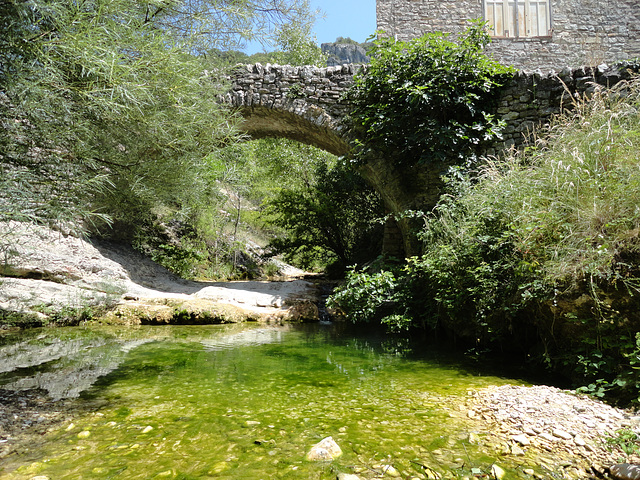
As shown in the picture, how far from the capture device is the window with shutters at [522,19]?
32.8ft

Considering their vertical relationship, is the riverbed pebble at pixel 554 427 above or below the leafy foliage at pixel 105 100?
below

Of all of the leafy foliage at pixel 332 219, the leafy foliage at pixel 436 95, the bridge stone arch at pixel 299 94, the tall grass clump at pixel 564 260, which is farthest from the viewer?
the leafy foliage at pixel 332 219

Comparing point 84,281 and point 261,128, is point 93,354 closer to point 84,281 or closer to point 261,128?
point 84,281

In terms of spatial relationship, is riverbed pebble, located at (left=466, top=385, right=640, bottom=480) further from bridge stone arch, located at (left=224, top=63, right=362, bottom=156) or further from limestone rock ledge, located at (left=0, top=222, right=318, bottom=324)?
bridge stone arch, located at (left=224, top=63, right=362, bottom=156)

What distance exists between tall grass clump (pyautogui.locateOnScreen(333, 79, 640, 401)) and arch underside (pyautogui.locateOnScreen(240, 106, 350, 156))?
4.07 meters

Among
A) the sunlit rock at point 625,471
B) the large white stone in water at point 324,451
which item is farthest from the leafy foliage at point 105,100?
the sunlit rock at point 625,471

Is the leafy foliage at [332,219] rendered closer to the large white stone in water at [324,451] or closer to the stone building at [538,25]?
the stone building at [538,25]

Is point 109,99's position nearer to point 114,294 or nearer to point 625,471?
point 625,471

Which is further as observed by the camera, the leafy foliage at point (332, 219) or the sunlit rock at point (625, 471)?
the leafy foliage at point (332, 219)

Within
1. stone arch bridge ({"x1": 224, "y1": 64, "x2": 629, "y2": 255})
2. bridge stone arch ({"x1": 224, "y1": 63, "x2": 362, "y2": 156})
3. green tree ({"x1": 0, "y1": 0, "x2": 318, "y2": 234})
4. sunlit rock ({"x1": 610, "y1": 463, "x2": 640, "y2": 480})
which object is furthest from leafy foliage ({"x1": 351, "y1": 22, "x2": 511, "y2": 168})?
sunlit rock ({"x1": 610, "y1": 463, "x2": 640, "y2": 480})

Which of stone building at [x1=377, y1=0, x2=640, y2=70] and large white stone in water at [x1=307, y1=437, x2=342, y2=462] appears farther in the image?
stone building at [x1=377, y1=0, x2=640, y2=70]

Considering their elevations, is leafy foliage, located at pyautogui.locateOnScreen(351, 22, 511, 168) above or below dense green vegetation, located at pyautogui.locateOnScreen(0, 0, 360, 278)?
above

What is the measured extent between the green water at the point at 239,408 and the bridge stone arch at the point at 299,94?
177 inches

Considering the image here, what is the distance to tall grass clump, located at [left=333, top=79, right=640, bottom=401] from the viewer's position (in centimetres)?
266
